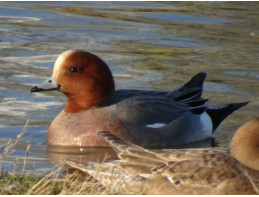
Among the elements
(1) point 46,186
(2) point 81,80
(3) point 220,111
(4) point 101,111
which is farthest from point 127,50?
(1) point 46,186

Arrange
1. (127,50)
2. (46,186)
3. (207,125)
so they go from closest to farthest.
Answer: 1. (46,186)
2. (207,125)
3. (127,50)

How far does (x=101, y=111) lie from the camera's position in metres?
8.54

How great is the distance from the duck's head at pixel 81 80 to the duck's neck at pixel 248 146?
10.1 feet

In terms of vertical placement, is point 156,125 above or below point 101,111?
below

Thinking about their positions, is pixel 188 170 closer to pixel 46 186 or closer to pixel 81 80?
pixel 46 186

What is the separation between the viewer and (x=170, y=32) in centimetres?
1340

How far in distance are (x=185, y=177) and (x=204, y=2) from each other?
1014 cm

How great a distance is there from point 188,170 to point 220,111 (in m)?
3.78

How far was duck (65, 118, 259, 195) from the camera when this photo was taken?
5598 millimetres

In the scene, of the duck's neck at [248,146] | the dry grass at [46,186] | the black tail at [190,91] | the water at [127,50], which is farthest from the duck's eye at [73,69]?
the duck's neck at [248,146]

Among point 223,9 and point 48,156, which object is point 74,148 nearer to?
point 48,156

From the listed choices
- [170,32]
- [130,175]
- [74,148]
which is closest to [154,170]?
[130,175]

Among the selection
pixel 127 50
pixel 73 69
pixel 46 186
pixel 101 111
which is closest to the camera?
pixel 46 186

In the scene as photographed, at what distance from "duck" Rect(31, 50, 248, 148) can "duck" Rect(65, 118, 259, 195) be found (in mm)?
2474
